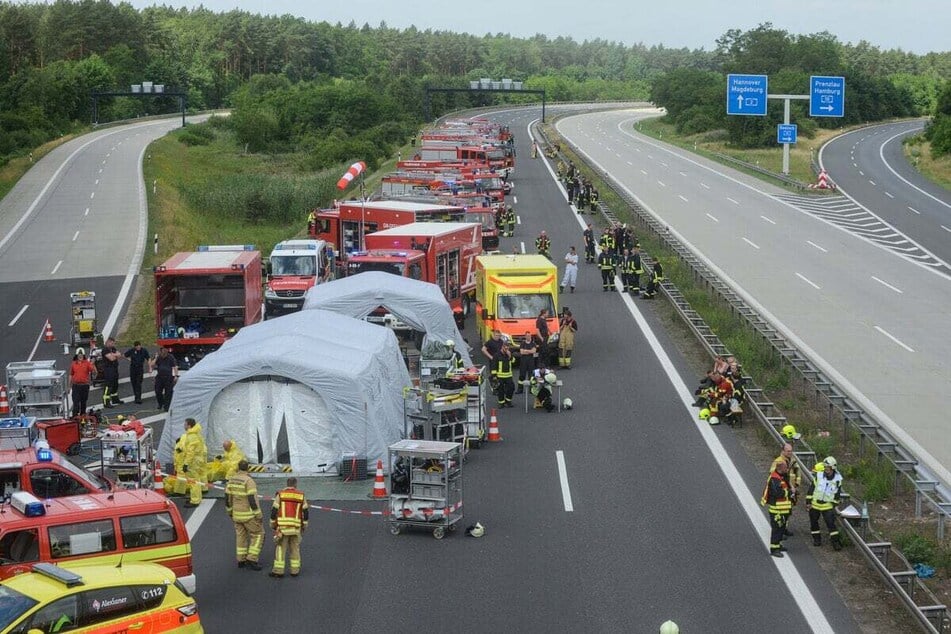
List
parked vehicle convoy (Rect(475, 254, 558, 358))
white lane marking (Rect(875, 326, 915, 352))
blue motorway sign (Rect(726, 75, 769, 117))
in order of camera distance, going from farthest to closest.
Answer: blue motorway sign (Rect(726, 75, 769, 117)), white lane marking (Rect(875, 326, 915, 352)), parked vehicle convoy (Rect(475, 254, 558, 358))

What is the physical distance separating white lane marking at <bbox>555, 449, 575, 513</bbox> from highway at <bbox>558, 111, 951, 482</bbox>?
5.59m

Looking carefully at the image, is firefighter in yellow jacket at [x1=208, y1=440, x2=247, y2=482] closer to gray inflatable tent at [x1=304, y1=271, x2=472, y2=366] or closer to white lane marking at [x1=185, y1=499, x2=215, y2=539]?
white lane marking at [x1=185, y1=499, x2=215, y2=539]

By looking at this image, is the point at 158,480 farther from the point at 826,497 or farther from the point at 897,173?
the point at 897,173

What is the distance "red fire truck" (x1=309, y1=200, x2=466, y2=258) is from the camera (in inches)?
1580

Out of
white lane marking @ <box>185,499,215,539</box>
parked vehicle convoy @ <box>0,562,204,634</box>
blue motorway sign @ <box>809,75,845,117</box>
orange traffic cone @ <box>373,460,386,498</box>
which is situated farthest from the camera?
blue motorway sign @ <box>809,75,845,117</box>

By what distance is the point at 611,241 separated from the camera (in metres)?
39.0

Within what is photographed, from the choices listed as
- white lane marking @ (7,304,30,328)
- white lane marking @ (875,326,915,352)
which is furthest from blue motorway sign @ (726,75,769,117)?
white lane marking @ (7,304,30,328)

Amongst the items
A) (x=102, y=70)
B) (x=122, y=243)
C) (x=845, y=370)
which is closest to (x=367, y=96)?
(x=102, y=70)

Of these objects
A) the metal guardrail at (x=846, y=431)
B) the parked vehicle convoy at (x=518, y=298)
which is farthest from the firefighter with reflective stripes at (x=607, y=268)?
the parked vehicle convoy at (x=518, y=298)

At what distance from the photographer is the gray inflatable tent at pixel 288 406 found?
67.5ft

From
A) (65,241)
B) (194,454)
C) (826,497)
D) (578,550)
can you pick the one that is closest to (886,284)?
(826,497)

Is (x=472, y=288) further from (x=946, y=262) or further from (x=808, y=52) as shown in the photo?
(x=808, y=52)

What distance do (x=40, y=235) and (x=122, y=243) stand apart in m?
5.36

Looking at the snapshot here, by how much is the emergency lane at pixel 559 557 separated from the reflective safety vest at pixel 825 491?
0.64 meters
